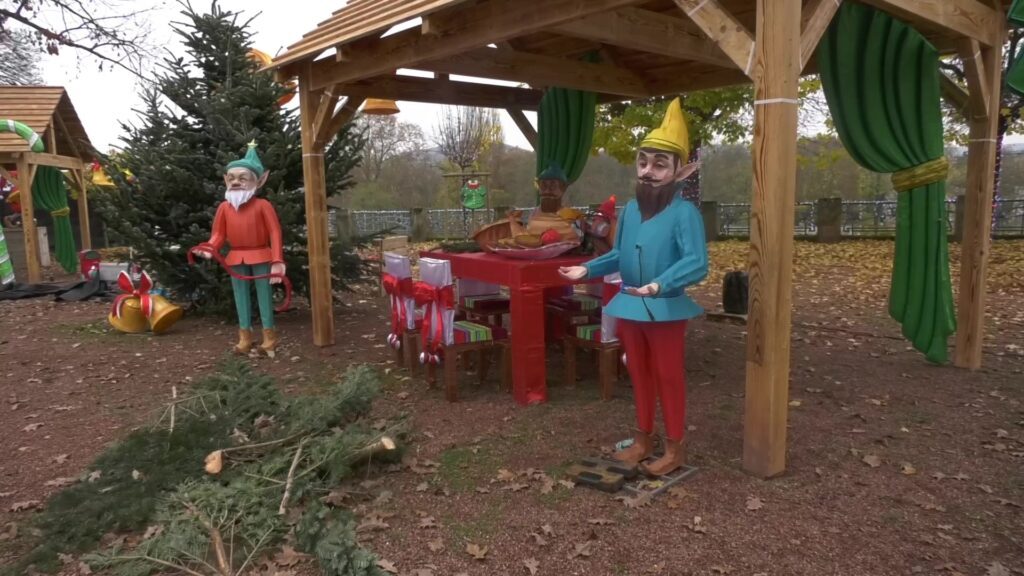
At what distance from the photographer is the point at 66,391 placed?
6051mm

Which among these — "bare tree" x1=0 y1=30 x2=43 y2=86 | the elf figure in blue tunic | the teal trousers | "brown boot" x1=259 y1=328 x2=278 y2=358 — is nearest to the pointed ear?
the elf figure in blue tunic

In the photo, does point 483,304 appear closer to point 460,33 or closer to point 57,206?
point 460,33

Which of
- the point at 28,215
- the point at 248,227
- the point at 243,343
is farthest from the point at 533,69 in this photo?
the point at 28,215

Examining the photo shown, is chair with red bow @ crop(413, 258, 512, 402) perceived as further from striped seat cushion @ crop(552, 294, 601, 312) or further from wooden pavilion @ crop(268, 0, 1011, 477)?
wooden pavilion @ crop(268, 0, 1011, 477)

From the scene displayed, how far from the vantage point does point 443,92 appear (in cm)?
800

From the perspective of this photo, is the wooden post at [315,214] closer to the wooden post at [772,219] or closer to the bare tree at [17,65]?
the wooden post at [772,219]

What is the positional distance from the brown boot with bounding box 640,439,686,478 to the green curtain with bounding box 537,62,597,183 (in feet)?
16.1

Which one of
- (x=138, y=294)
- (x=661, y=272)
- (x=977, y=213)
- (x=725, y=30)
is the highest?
(x=725, y=30)

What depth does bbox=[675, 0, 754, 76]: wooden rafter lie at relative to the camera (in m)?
3.67

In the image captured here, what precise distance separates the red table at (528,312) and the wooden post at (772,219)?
5.24 feet

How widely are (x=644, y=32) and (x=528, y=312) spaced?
2540 millimetres

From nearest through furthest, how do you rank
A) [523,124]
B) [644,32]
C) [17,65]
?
[644,32] → [523,124] → [17,65]

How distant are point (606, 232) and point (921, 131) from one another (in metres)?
2.60

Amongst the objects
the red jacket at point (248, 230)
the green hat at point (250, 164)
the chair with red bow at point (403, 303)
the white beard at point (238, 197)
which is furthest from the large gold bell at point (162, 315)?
the chair with red bow at point (403, 303)
